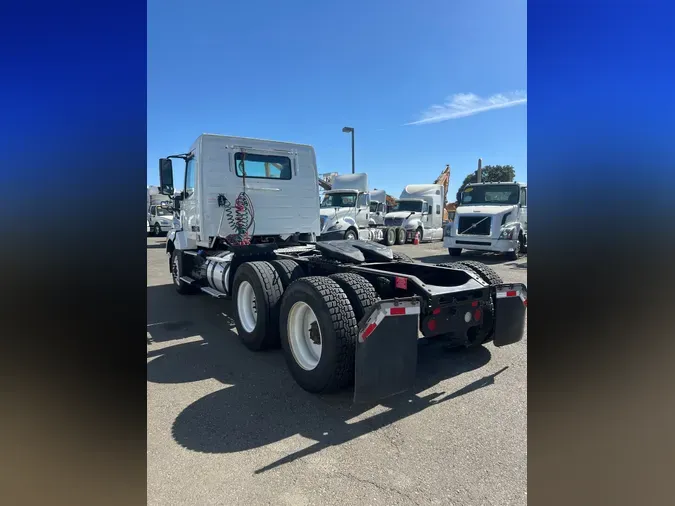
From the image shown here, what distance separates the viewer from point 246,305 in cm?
519

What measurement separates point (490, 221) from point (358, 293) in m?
10.8

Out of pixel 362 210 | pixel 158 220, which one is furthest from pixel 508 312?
pixel 158 220

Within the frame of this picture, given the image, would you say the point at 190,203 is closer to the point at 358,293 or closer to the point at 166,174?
the point at 166,174

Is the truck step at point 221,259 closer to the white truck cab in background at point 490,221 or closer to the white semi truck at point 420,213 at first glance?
the white truck cab in background at point 490,221

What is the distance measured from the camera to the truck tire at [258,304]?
14.8 feet

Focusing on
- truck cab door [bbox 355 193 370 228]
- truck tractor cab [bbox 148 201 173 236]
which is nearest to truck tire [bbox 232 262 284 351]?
truck cab door [bbox 355 193 370 228]

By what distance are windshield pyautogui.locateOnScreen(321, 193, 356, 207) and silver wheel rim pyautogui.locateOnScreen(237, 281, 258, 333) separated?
41.3 ft

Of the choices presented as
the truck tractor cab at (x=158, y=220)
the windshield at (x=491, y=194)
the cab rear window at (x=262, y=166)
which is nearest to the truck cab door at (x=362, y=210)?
the windshield at (x=491, y=194)
